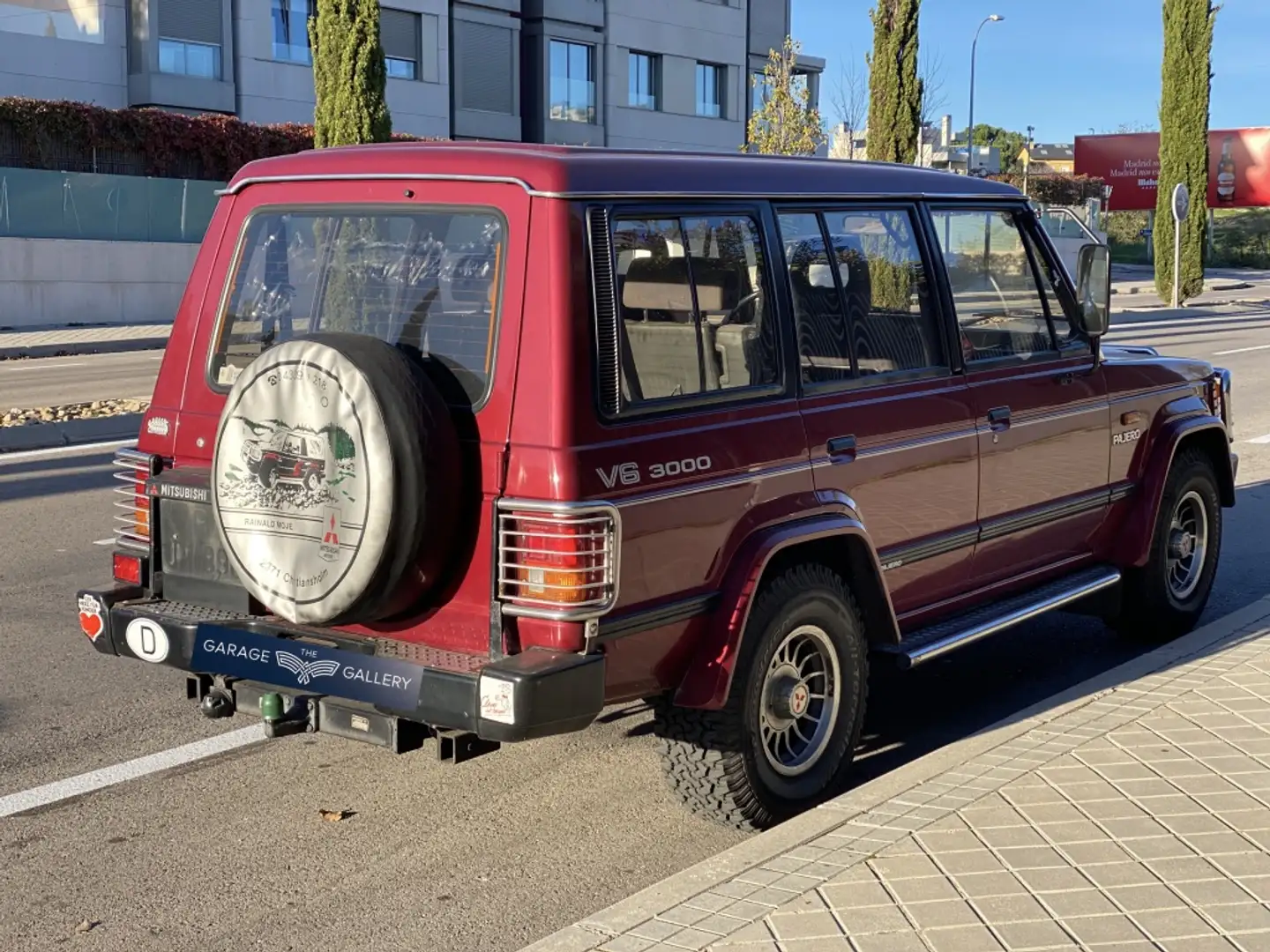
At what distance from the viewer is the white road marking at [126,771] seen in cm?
511

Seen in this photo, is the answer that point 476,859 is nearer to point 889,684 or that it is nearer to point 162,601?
→ point 162,601

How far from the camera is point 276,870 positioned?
4.60 metres

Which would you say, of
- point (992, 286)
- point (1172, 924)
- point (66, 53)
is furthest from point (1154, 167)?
point (1172, 924)

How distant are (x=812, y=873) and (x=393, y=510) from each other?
1.48 metres

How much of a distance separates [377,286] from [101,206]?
26131mm

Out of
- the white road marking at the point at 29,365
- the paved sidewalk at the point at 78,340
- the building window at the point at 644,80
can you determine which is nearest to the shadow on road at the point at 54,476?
the white road marking at the point at 29,365

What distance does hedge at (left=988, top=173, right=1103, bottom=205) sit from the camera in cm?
6003

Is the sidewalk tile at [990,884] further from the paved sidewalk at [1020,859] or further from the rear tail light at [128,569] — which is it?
the rear tail light at [128,569]

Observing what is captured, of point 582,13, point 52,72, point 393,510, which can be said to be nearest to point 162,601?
point 393,510

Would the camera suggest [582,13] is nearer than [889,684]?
No

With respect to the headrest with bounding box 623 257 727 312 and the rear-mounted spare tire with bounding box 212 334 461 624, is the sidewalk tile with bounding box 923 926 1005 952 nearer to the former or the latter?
the rear-mounted spare tire with bounding box 212 334 461 624

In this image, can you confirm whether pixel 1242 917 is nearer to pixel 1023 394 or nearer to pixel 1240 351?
pixel 1023 394

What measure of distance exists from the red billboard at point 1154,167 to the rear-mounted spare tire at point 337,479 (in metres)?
68.8

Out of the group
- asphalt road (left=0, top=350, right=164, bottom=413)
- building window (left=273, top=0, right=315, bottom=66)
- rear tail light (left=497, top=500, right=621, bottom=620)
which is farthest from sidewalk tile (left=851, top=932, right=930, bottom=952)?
building window (left=273, top=0, right=315, bottom=66)
